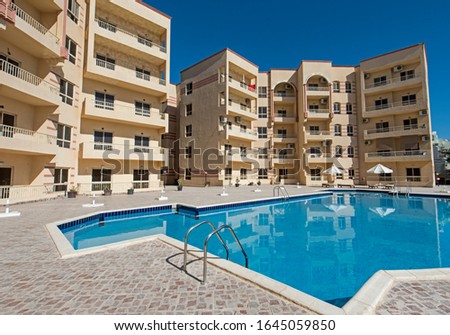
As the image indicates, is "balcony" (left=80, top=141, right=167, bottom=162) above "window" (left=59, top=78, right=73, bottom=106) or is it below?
below

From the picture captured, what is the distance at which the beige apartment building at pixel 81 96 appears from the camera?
39.6ft

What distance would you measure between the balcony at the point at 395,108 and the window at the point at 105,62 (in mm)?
29732

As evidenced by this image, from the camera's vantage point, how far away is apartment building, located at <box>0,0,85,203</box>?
1152cm

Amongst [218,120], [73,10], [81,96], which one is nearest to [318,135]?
[218,120]

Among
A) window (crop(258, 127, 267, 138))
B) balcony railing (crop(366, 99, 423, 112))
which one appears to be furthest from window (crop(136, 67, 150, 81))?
balcony railing (crop(366, 99, 423, 112))

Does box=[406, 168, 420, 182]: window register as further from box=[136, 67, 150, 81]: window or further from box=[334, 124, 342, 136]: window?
box=[136, 67, 150, 81]: window

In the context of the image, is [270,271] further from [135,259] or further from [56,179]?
[56,179]

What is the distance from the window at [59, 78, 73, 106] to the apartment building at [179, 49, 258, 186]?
46.2 ft

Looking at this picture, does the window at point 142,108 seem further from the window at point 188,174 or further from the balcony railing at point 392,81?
the balcony railing at point 392,81

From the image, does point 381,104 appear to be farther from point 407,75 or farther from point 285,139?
point 285,139

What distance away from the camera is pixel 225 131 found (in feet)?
80.8

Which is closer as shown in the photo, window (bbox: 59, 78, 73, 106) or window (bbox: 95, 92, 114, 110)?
window (bbox: 59, 78, 73, 106)

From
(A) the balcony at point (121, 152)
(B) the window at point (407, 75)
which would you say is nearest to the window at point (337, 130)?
(B) the window at point (407, 75)

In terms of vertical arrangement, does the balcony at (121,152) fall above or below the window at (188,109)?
below
